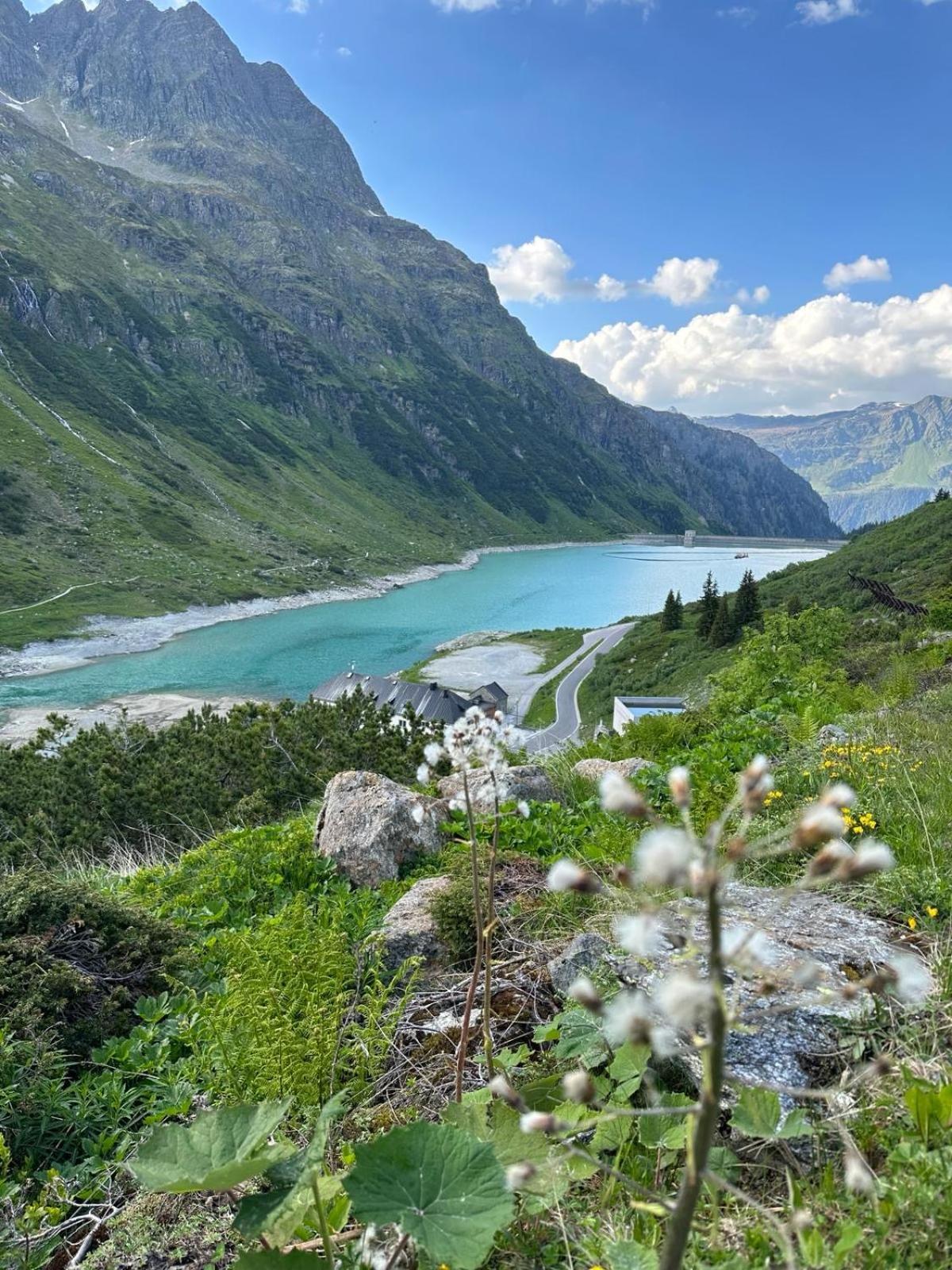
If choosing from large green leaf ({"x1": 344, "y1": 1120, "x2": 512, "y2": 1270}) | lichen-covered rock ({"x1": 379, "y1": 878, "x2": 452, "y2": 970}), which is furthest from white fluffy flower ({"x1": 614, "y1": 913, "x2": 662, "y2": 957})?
lichen-covered rock ({"x1": 379, "y1": 878, "x2": 452, "y2": 970})

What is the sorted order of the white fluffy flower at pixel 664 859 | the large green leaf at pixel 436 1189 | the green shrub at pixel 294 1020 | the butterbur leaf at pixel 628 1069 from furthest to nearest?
1. the green shrub at pixel 294 1020
2. the butterbur leaf at pixel 628 1069
3. the large green leaf at pixel 436 1189
4. the white fluffy flower at pixel 664 859

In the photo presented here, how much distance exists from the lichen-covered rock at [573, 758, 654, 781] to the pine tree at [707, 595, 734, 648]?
61324mm

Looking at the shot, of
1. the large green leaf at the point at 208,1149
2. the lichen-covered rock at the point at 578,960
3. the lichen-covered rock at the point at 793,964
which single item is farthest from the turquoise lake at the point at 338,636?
the large green leaf at the point at 208,1149

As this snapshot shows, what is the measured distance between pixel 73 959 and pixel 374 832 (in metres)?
2.71

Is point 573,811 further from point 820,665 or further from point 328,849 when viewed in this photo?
point 820,665

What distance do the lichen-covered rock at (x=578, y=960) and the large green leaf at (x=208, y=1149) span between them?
1.84 metres

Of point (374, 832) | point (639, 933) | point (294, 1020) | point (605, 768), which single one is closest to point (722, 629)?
point (605, 768)

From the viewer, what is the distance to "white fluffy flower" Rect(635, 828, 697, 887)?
93cm

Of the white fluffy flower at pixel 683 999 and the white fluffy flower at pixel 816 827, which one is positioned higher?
the white fluffy flower at pixel 816 827

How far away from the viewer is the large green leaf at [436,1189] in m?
1.76

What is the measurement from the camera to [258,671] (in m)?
75.4

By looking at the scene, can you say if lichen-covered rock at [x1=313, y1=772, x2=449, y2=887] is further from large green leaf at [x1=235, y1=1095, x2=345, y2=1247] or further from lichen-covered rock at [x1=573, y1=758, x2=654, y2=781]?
large green leaf at [x1=235, y1=1095, x2=345, y2=1247]

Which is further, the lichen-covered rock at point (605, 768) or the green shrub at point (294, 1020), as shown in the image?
the lichen-covered rock at point (605, 768)

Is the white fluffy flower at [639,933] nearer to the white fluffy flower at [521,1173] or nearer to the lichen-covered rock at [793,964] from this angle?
the white fluffy flower at [521,1173]
